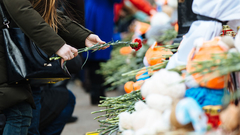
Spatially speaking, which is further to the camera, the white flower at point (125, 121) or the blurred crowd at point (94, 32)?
the blurred crowd at point (94, 32)

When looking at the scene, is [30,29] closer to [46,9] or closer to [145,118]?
[46,9]

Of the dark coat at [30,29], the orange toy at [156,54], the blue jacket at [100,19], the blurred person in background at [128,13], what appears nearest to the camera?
the dark coat at [30,29]

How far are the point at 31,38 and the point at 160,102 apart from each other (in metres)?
0.94

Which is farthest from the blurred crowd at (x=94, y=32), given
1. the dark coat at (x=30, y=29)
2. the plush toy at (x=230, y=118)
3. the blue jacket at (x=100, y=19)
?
the plush toy at (x=230, y=118)

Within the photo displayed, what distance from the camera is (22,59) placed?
6.51ft

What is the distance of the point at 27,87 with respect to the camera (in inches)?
85.7

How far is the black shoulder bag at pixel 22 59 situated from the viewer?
6.47 feet

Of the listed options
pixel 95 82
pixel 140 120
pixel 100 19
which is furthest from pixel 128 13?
pixel 140 120

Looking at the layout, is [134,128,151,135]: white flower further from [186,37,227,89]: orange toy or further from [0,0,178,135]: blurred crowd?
[0,0,178,135]: blurred crowd

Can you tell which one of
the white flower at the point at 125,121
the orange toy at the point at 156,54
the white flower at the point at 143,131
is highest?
the orange toy at the point at 156,54

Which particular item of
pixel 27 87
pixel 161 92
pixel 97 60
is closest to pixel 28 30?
pixel 27 87

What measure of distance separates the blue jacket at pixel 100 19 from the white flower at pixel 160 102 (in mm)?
3452

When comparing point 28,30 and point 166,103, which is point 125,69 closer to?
point 28,30

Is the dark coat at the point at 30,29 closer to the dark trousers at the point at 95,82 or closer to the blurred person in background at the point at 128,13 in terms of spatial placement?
the dark trousers at the point at 95,82
